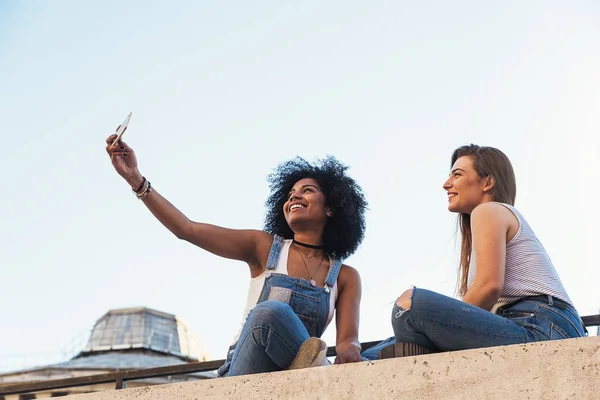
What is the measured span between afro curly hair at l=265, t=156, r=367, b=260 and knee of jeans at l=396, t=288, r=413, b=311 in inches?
63.7

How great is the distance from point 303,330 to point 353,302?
1.13 metres

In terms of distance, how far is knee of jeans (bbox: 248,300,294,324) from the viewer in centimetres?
462

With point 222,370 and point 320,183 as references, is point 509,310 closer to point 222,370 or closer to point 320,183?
point 222,370

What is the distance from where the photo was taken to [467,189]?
5.34 m

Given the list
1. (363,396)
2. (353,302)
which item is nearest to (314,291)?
(353,302)

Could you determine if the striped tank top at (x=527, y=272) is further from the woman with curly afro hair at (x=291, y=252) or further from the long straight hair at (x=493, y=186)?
the woman with curly afro hair at (x=291, y=252)

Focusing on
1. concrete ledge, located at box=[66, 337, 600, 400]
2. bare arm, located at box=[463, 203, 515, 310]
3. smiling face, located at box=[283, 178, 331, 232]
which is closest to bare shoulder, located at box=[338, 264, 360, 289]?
smiling face, located at box=[283, 178, 331, 232]

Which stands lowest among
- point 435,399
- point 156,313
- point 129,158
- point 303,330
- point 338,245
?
point 435,399

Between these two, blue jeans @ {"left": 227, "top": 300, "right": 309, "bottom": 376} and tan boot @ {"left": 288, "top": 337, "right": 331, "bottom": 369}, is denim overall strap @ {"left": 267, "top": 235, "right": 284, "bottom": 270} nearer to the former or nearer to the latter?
blue jeans @ {"left": 227, "top": 300, "right": 309, "bottom": 376}

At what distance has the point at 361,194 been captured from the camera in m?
6.80

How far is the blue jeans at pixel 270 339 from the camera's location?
4609mm

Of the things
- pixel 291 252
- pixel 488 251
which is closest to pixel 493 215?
pixel 488 251

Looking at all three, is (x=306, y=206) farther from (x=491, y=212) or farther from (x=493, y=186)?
(x=491, y=212)

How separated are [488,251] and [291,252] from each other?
158 centimetres
